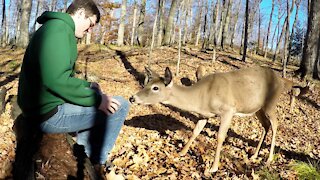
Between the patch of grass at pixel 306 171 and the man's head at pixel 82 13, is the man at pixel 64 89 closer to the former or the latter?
the man's head at pixel 82 13

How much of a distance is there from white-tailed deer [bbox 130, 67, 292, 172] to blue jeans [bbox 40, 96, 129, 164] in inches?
87.2

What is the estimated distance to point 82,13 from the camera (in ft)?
10.9

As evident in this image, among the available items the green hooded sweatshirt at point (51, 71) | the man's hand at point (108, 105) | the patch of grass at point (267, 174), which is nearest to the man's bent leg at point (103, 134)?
the man's hand at point (108, 105)

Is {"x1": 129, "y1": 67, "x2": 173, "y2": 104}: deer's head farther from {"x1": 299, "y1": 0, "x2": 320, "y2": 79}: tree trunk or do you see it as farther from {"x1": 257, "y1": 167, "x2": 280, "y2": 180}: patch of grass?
{"x1": 299, "y1": 0, "x2": 320, "y2": 79}: tree trunk

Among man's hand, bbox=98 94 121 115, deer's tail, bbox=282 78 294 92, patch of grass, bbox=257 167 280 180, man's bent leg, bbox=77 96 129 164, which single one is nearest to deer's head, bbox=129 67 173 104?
patch of grass, bbox=257 167 280 180

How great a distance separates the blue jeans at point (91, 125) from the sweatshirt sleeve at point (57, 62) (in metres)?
0.30

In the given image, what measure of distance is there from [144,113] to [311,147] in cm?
453

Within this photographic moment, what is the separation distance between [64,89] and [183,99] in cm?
353

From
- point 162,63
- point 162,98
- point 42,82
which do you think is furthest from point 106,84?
point 42,82

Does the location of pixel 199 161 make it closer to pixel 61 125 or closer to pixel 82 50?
pixel 61 125

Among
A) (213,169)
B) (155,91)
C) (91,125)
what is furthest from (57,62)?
(213,169)

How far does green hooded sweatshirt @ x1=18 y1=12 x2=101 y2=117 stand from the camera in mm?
2871

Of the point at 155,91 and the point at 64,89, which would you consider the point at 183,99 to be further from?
the point at 64,89

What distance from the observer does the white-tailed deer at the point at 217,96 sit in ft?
20.0
